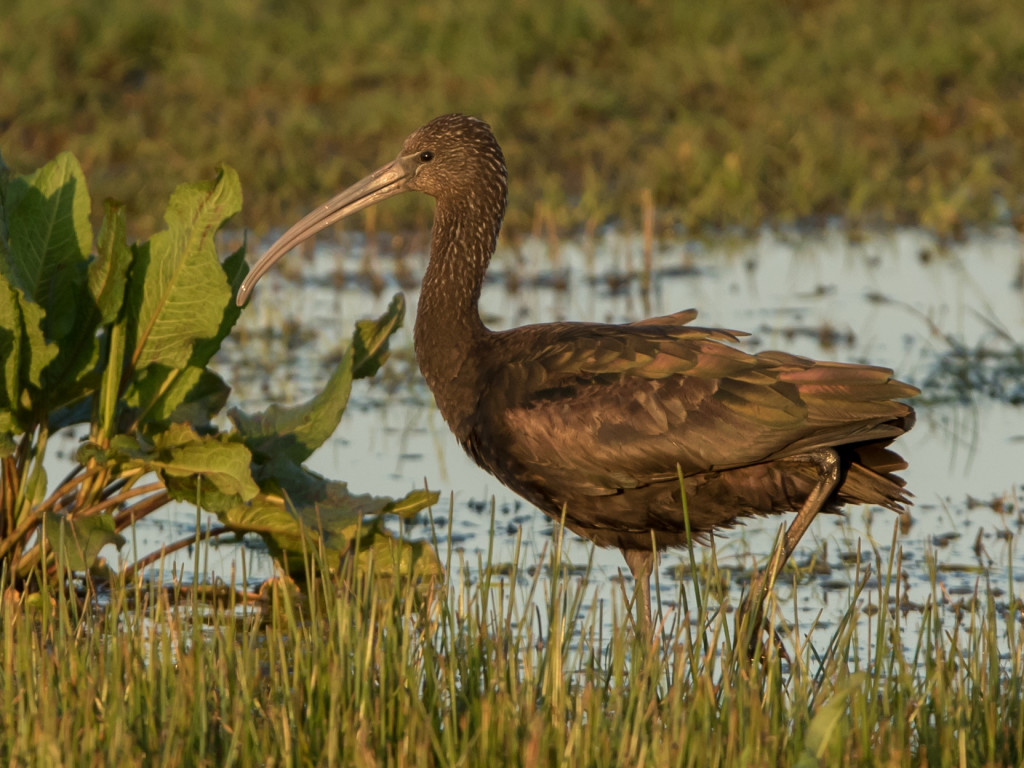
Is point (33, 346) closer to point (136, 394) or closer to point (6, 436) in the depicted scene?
point (6, 436)

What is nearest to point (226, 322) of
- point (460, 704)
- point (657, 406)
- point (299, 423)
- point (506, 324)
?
point (299, 423)

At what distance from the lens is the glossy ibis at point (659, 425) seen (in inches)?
199

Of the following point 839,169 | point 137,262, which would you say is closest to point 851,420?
point 137,262

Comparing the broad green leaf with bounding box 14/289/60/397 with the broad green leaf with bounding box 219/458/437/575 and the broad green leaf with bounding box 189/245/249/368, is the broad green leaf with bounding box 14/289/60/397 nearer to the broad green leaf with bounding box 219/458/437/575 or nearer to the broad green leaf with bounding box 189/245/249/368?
the broad green leaf with bounding box 189/245/249/368

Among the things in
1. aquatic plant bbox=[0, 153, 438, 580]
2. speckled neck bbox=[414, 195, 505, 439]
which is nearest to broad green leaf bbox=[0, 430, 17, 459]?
aquatic plant bbox=[0, 153, 438, 580]

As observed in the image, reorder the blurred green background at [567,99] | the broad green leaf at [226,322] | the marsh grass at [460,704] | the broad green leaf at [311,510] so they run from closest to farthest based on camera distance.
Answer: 1. the marsh grass at [460,704]
2. the broad green leaf at [311,510]
3. the broad green leaf at [226,322]
4. the blurred green background at [567,99]

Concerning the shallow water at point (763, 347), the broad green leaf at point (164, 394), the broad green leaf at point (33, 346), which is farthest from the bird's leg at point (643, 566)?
the broad green leaf at point (33, 346)

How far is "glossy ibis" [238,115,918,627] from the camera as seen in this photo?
5.04 meters

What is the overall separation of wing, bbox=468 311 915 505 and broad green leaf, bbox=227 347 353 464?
52 centimetres

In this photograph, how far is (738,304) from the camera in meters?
9.95

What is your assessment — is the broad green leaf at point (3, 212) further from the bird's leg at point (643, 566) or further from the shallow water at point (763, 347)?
the bird's leg at point (643, 566)

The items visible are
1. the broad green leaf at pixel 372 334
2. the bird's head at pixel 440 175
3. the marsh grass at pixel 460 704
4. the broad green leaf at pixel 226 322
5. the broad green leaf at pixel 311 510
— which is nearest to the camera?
the marsh grass at pixel 460 704

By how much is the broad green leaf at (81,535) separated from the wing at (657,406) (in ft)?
3.84

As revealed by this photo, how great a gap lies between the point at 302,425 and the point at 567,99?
776 centimetres
